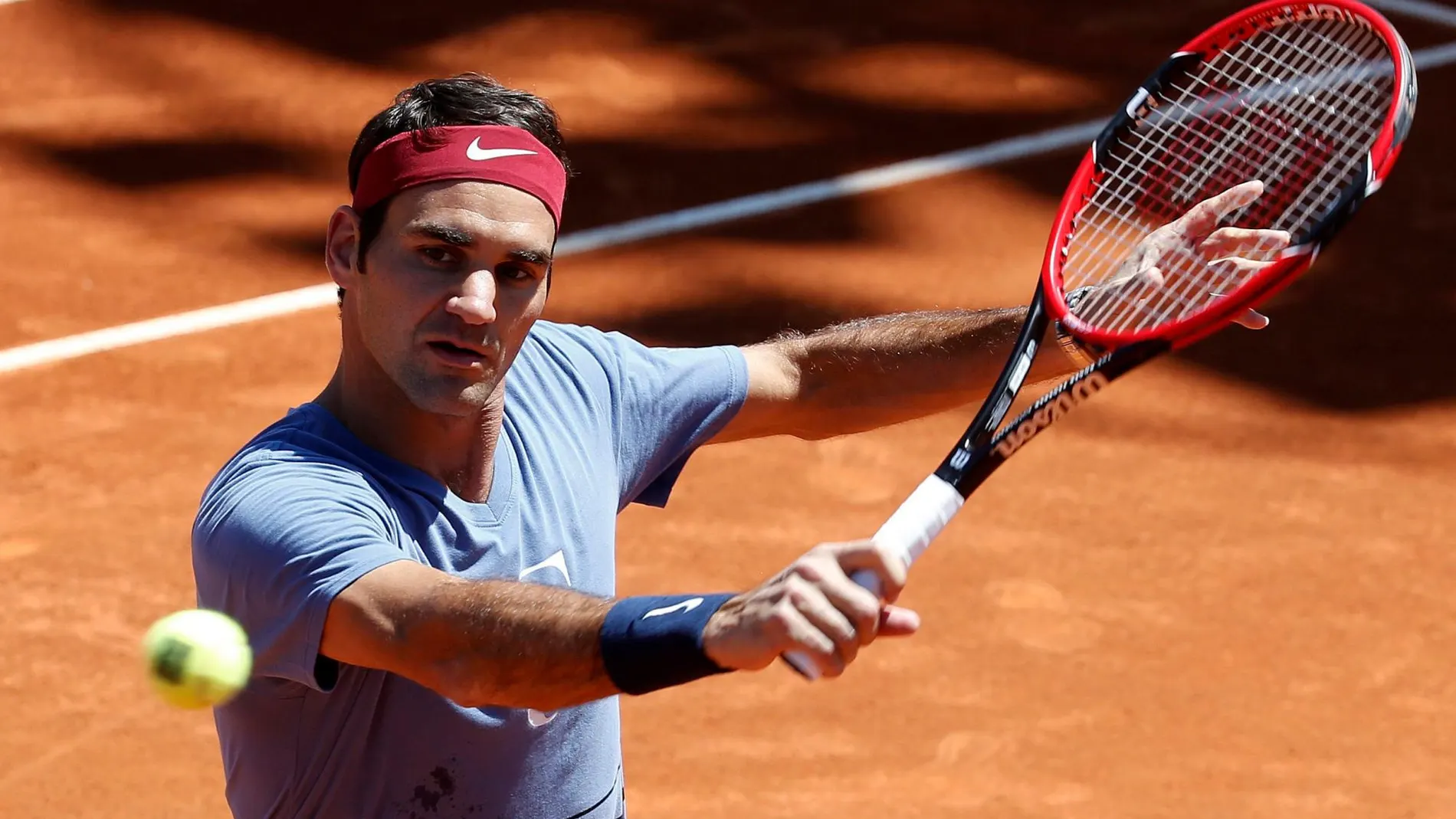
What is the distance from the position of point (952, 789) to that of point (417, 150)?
279 centimetres

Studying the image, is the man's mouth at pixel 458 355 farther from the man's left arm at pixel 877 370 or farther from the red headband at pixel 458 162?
the man's left arm at pixel 877 370

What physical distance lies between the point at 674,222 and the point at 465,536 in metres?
5.78

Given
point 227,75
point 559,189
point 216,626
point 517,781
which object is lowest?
point 227,75

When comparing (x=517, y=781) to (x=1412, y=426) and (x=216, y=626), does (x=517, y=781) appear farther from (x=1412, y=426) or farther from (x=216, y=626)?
(x=1412, y=426)

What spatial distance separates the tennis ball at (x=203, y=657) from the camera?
3104mm

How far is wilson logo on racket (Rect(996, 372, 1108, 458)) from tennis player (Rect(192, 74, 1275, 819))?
0.22 m

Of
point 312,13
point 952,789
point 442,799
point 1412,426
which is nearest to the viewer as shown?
point 442,799

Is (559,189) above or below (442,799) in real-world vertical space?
above

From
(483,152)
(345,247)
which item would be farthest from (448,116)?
(345,247)

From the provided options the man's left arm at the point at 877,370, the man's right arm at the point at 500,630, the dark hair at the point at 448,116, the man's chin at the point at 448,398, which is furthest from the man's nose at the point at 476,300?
the man's left arm at the point at 877,370

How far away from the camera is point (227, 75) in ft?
34.4

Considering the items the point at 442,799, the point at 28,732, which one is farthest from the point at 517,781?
the point at 28,732

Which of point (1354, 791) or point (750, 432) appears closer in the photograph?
point (750, 432)

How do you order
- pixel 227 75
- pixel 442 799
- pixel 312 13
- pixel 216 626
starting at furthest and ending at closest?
pixel 312 13 → pixel 227 75 → pixel 442 799 → pixel 216 626
